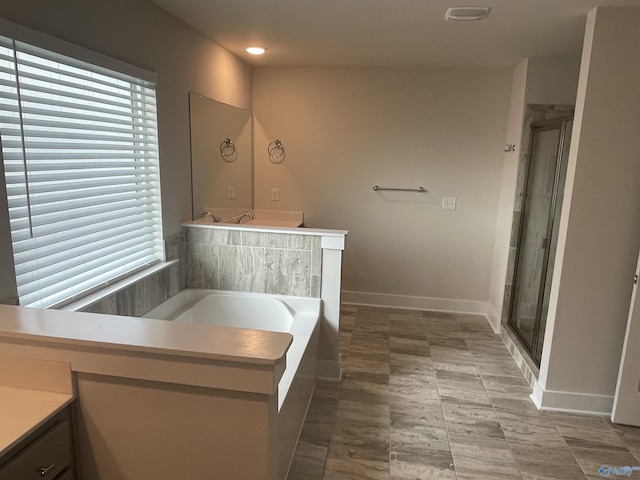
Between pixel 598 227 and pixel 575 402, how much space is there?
3.50 ft

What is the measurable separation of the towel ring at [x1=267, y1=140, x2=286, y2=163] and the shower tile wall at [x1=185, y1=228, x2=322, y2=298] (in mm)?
1560

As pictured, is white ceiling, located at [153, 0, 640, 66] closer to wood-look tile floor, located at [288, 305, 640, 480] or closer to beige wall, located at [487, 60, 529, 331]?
beige wall, located at [487, 60, 529, 331]

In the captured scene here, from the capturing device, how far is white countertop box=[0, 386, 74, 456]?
106 centimetres

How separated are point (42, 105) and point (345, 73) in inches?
110

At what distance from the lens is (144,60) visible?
2316 millimetres

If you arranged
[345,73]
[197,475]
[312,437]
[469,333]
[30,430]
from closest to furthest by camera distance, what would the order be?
1. [30,430]
2. [197,475]
3. [312,437]
4. [469,333]
5. [345,73]

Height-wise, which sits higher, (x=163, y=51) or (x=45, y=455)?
(x=163, y=51)

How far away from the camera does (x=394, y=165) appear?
4.03 m

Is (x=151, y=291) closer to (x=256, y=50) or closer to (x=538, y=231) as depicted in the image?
(x=256, y=50)

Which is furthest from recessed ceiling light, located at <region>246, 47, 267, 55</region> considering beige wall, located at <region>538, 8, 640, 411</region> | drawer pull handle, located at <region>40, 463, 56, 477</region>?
drawer pull handle, located at <region>40, 463, 56, 477</region>

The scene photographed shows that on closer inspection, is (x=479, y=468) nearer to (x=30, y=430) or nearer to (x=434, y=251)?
(x=30, y=430)

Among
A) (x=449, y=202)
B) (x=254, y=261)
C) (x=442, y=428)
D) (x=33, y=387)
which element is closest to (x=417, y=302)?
(x=449, y=202)

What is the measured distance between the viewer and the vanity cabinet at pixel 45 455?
1.06m

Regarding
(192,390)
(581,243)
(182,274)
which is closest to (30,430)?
(192,390)
